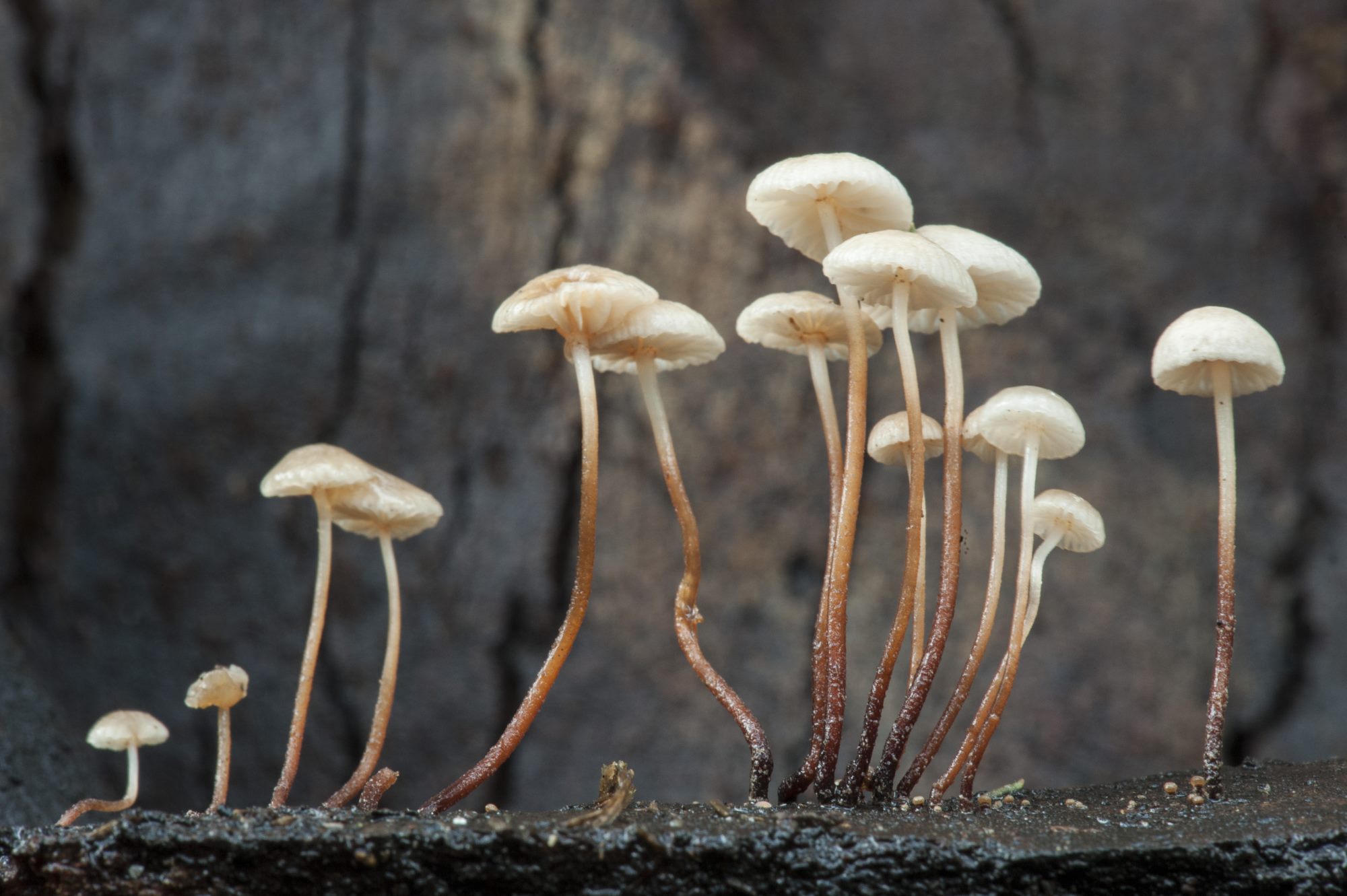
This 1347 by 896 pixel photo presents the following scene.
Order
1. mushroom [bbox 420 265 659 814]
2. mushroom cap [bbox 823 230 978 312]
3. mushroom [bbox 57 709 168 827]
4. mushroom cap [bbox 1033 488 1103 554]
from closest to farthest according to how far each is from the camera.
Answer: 1. mushroom cap [bbox 823 230 978 312]
2. mushroom [bbox 420 265 659 814]
3. mushroom cap [bbox 1033 488 1103 554]
4. mushroom [bbox 57 709 168 827]

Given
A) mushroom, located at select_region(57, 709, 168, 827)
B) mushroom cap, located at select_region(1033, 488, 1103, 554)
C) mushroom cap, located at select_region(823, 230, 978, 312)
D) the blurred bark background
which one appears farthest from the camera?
the blurred bark background

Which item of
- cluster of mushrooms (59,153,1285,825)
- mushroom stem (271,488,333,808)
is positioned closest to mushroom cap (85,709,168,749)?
cluster of mushrooms (59,153,1285,825)

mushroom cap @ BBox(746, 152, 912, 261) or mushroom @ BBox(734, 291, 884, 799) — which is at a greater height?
mushroom cap @ BBox(746, 152, 912, 261)

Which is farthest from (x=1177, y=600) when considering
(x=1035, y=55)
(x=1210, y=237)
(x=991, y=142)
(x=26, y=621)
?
(x=26, y=621)

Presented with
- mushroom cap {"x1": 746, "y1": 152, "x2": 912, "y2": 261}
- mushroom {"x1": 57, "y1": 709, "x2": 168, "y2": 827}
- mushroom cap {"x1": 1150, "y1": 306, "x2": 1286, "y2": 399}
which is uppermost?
mushroom cap {"x1": 746, "y1": 152, "x2": 912, "y2": 261}

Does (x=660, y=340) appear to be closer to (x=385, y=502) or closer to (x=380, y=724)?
(x=385, y=502)

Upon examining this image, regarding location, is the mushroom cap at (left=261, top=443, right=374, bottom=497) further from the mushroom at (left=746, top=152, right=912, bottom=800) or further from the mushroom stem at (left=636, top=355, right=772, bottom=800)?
the mushroom at (left=746, top=152, right=912, bottom=800)

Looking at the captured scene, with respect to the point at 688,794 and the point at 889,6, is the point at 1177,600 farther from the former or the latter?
the point at 889,6

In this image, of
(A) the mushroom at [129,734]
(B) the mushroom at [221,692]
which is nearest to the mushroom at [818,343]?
(B) the mushroom at [221,692]
